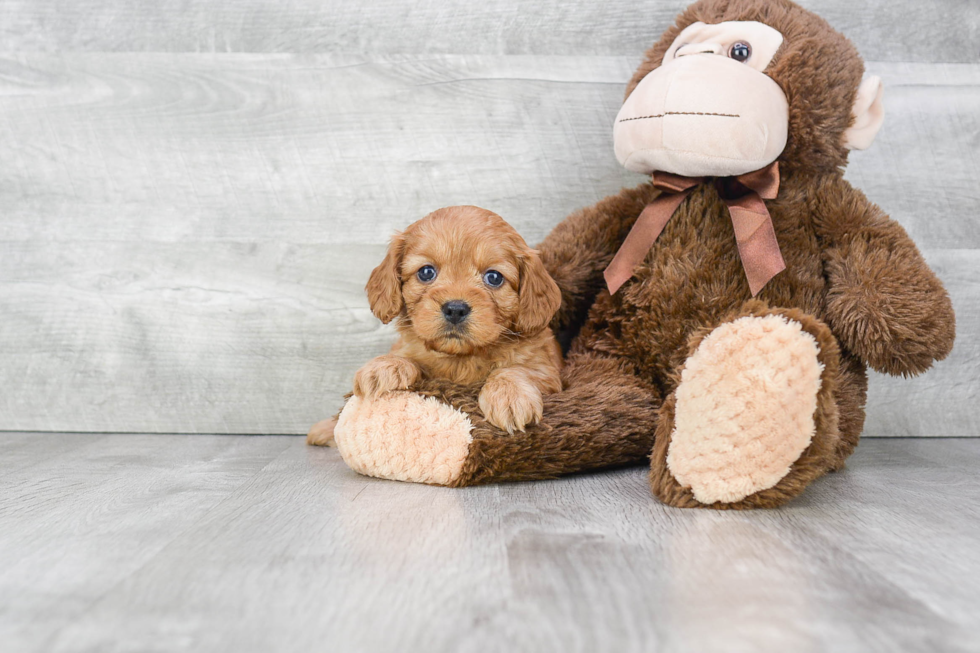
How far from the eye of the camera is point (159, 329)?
6.14 ft

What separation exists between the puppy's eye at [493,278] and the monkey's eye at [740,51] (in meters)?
0.62

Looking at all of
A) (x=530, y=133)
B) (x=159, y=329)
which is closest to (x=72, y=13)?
(x=159, y=329)

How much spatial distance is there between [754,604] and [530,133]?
132cm

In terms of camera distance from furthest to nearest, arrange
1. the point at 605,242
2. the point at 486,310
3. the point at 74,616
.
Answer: the point at 605,242 → the point at 486,310 → the point at 74,616

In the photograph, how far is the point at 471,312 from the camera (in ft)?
4.34

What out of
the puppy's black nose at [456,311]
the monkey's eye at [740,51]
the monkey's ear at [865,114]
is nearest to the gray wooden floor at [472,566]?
the puppy's black nose at [456,311]

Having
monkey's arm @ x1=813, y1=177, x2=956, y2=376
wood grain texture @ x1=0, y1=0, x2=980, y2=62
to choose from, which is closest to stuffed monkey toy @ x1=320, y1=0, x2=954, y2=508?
monkey's arm @ x1=813, y1=177, x2=956, y2=376

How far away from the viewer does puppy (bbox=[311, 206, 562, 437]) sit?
132 centimetres

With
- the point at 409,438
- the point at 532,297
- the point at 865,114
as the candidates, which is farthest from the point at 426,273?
the point at 865,114

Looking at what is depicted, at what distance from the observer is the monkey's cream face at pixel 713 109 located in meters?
1.36

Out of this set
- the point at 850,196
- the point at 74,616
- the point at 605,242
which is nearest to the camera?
the point at 74,616

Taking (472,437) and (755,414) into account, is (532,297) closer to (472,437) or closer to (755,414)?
(472,437)

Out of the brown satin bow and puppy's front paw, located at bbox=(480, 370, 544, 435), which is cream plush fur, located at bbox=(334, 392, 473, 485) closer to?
puppy's front paw, located at bbox=(480, 370, 544, 435)

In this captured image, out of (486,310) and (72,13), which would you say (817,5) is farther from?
(72,13)
